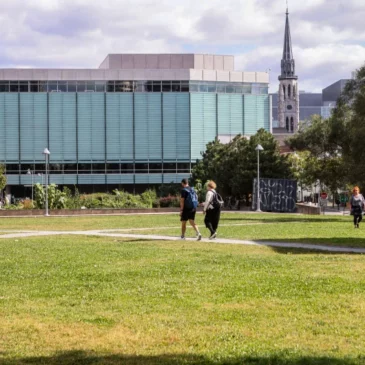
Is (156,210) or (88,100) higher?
(88,100)

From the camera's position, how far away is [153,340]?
795 centimetres

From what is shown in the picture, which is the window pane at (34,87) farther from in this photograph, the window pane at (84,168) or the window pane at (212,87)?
the window pane at (212,87)

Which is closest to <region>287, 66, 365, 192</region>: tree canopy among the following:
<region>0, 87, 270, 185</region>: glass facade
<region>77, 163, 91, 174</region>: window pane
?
<region>0, 87, 270, 185</region>: glass facade

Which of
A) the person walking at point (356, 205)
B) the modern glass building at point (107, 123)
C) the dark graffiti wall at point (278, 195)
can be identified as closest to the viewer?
the person walking at point (356, 205)

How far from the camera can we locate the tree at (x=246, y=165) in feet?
226

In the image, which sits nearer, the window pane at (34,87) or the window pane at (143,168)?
the window pane at (34,87)

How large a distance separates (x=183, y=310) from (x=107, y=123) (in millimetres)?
101266

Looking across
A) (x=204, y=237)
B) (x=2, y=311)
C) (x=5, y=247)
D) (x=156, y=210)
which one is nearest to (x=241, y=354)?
(x=2, y=311)

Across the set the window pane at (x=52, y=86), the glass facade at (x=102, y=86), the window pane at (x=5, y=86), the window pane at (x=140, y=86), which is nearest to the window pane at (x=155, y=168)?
the glass facade at (x=102, y=86)

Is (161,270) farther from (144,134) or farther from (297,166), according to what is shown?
(144,134)

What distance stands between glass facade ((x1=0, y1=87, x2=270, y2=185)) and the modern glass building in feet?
0.45

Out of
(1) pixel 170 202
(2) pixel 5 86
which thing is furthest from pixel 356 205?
(2) pixel 5 86

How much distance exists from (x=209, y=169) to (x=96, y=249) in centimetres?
5998

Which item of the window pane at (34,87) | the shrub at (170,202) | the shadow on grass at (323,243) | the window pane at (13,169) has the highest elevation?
the window pane at (34,87)
